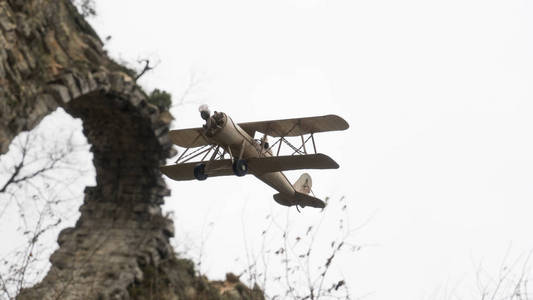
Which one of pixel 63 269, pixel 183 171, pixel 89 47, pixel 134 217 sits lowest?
pixel 183 171

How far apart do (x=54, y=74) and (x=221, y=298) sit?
599 centimetres

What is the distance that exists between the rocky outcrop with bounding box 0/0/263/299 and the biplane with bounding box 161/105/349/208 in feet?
16.7

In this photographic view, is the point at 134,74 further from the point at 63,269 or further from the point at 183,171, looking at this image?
the point at 183,171

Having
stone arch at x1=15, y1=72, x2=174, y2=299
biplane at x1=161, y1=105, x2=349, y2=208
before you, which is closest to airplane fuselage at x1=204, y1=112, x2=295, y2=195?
biplane at x1=161, y1=105, x2=349, y2=208

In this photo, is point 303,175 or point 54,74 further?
point 54,74

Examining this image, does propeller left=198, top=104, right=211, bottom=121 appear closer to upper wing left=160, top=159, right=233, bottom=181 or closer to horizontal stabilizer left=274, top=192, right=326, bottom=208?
A: upper wing left=160, top=159, right=233, bottom=181

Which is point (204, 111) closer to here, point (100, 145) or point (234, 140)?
point (234, 140)

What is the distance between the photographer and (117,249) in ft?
44.0

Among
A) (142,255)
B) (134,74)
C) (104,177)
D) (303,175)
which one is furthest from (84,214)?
(303,175)

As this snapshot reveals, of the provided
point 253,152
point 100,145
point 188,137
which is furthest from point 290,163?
point 100,145

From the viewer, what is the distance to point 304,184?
6105mm

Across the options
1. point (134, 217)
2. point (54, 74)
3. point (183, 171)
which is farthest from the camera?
point (134, 217)

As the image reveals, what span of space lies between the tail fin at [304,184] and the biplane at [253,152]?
0.23ft

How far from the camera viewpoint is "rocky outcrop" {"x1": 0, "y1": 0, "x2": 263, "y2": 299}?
955cm
